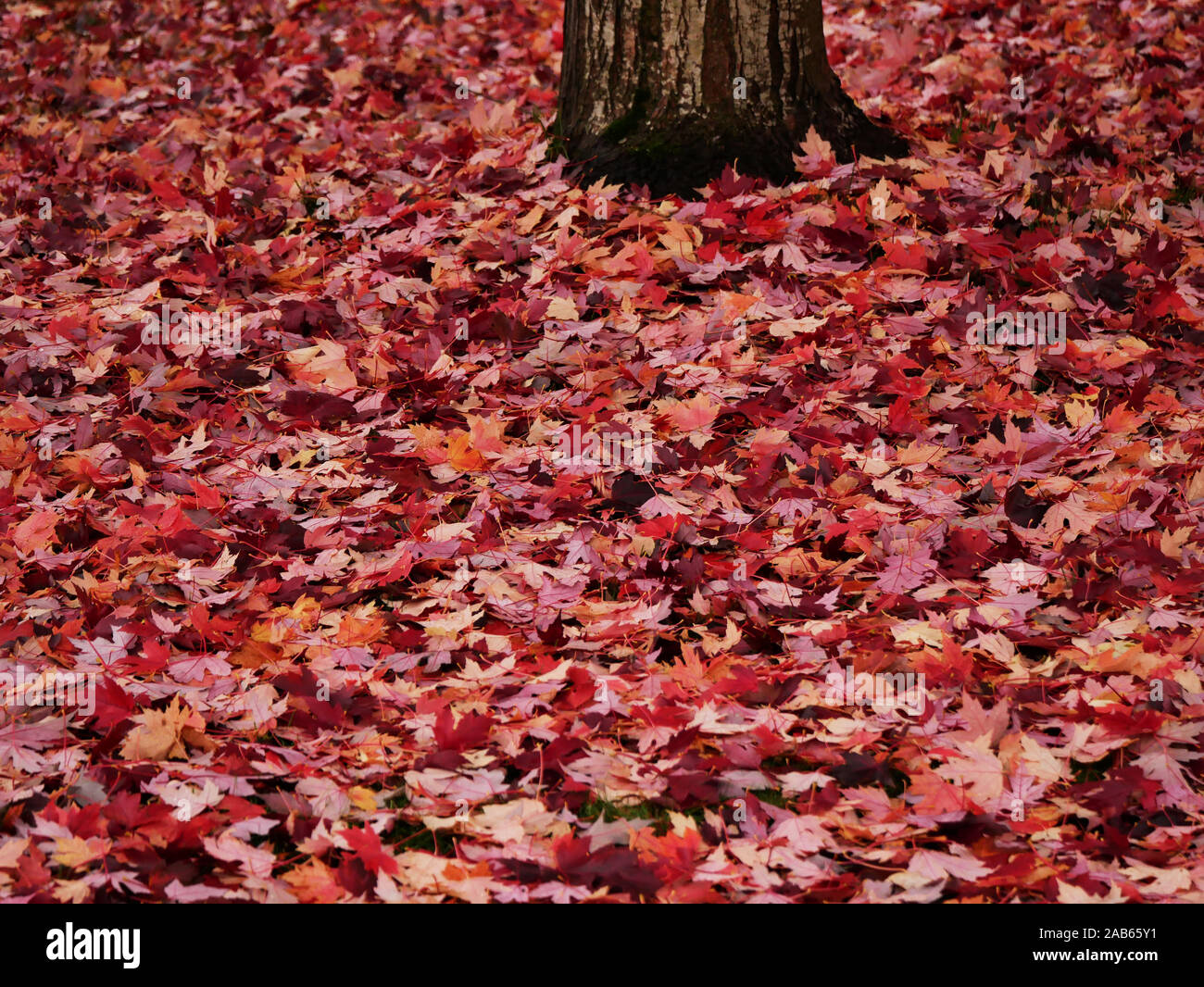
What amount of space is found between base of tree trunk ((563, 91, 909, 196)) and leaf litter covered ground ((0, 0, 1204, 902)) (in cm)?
12

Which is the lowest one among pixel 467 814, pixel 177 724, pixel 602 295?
pixel 467 814

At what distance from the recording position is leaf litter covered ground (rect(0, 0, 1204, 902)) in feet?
8.63

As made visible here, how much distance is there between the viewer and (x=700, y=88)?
5.18m

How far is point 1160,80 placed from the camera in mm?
6402

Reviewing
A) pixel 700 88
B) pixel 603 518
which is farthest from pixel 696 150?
pixel 603 518

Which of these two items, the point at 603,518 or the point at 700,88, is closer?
the point at 603,518

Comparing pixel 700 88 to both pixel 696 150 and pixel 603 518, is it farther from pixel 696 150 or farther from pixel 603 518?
pixel 603 518

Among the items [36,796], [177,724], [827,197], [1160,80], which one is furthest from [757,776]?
[1160,80]

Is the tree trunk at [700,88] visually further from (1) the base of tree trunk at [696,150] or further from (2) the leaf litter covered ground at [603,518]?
(2) the leaf litter covered ground at [603,518]

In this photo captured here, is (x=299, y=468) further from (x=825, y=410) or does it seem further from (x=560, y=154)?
(x=560, y=154)

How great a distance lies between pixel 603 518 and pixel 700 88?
245 centimetres

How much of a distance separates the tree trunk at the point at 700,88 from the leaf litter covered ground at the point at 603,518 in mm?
190
